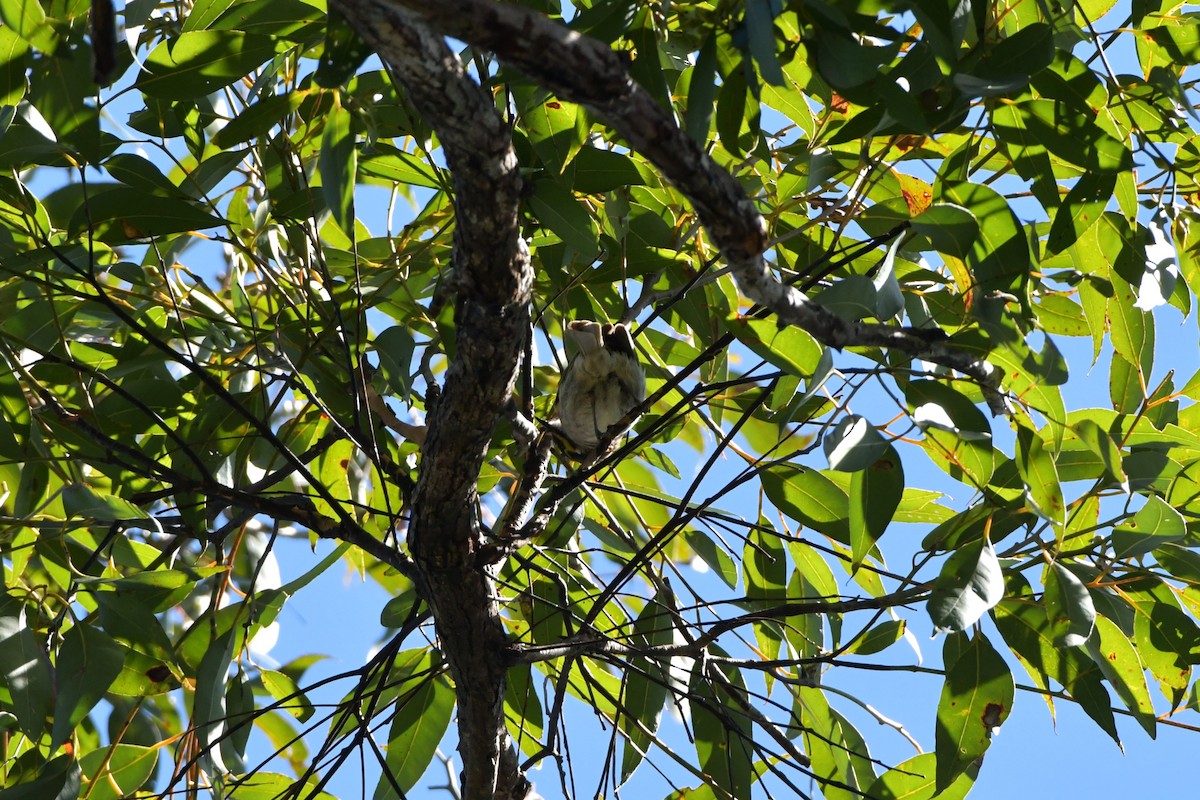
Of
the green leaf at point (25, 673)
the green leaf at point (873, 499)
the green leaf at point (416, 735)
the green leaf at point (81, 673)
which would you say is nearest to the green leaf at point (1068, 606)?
the green leaf at point (873, 499)

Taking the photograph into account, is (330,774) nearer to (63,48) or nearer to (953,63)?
(63,48)

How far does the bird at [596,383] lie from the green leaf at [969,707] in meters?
0.48

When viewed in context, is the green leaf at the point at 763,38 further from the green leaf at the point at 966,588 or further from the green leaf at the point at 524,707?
the green leaf at the point at 524,707

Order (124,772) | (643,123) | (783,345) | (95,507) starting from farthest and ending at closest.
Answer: (124,772) < (95,507) < (783,345) < (643,123)

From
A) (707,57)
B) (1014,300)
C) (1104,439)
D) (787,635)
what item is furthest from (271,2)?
(787,635)

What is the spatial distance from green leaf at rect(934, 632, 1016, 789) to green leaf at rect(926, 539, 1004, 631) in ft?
0.75

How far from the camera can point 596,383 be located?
52.1 inches

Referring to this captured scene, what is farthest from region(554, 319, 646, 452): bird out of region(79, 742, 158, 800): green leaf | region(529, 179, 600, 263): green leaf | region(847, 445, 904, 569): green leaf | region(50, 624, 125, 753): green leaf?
region(79, 742, 158, 800): green leaf

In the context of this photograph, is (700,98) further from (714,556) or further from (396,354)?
(714,556)

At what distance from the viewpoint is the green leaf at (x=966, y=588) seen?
3.07 ft

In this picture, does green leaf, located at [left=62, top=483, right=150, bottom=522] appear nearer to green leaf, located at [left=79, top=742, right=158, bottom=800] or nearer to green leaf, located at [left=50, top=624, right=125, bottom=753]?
green leaf, located at [left=50, top=624, right=125, bottom=753]

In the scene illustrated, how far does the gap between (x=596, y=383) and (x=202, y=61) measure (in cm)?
56

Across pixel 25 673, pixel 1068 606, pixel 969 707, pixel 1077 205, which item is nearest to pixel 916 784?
pixel 969 707

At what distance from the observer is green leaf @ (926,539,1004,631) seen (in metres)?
0.94
